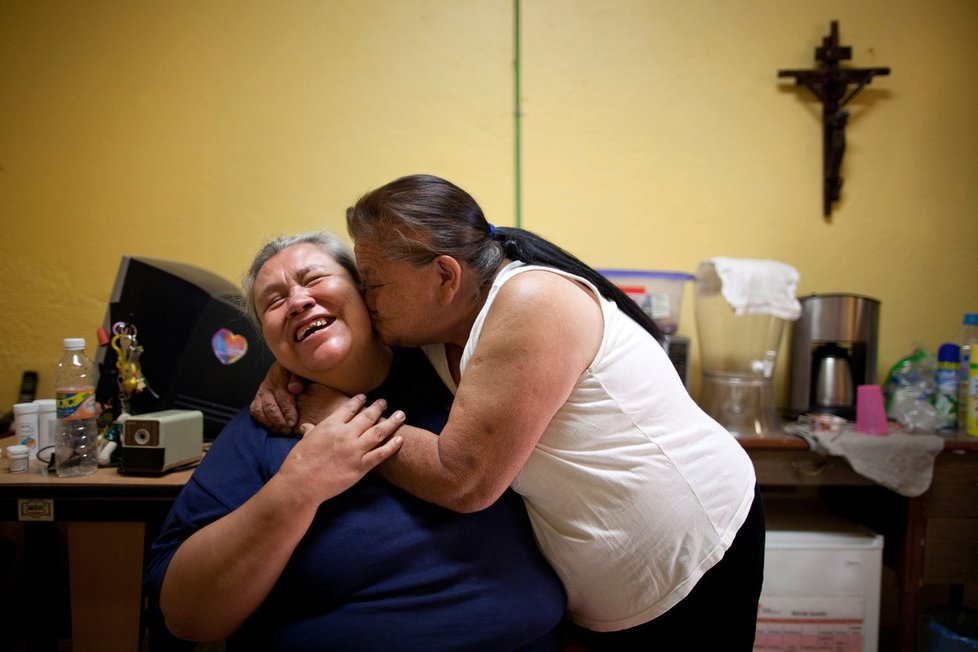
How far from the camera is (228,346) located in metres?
1.74

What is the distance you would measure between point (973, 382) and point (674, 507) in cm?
171

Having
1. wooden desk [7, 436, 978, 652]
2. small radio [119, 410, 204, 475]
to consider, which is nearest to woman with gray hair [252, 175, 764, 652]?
small radio [119, 410, 204, 475]

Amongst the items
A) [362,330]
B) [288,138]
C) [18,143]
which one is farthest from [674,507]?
[18,143]

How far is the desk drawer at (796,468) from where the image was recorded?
1.88 metres

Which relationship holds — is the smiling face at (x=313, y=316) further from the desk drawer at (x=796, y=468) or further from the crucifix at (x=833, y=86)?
the crucifix at (x=833, y=86)

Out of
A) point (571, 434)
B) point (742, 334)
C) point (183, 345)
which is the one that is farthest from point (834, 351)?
point (183, 345)

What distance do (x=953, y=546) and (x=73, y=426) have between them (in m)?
2.74

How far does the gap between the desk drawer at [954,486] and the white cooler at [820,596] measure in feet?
0.76

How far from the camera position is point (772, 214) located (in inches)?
95.1

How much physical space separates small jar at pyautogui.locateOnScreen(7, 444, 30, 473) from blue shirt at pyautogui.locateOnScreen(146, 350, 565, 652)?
743 millimetres

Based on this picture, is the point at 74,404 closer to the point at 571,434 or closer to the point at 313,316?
the point at 313,316

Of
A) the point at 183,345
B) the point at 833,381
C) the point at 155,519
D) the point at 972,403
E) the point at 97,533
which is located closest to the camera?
the point at 155,519

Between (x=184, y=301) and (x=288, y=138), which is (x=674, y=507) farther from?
(x=288, y=138)

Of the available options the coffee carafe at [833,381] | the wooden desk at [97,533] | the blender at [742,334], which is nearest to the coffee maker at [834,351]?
the coffee carafe at [833,381]
